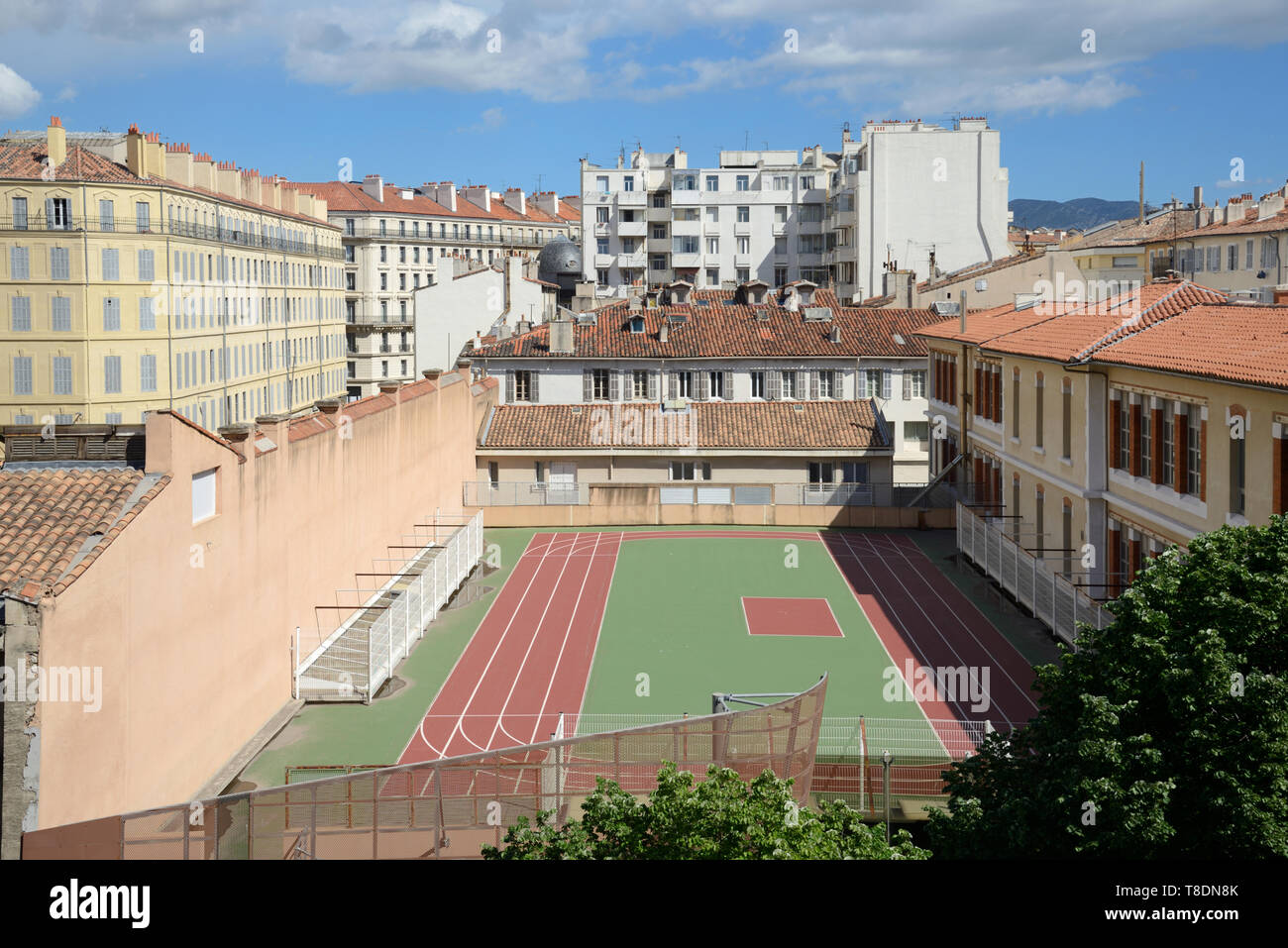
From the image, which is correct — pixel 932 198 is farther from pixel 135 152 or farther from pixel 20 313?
pixel 20 313

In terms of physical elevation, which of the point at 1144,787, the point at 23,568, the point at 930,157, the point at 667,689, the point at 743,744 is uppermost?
the point at 930,157

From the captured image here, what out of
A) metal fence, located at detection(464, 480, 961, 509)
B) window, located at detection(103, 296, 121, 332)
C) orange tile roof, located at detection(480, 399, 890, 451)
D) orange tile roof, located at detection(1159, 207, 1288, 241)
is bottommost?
metal fence, located at detection(464, 480, 961, 509)

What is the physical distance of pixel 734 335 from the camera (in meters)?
60.5

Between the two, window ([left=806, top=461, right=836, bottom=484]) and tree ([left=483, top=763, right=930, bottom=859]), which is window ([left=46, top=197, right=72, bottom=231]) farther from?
tree ([left=483, top=763, right=930, bottom=859])

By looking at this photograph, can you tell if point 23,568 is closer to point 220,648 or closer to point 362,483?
point 220,648

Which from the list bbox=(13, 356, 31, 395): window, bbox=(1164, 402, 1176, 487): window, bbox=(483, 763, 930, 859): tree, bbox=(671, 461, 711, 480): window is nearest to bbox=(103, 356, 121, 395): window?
bbox=(13, 356, 31, 395): window

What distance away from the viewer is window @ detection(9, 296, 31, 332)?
58750 millimetres

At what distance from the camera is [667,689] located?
30.1 meters

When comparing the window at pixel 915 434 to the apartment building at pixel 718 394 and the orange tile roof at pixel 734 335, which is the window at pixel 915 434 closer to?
the apartment building at pixel 718 394

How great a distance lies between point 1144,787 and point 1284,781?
1.28 metres

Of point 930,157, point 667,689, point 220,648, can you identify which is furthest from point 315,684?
point 930,157

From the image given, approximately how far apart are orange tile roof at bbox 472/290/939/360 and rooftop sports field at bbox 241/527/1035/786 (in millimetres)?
12566
